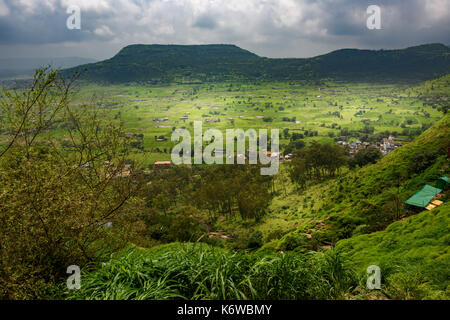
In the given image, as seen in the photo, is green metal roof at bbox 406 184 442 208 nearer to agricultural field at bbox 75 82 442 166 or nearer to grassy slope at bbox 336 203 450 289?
grassy slope at bbox 336 203 450 289

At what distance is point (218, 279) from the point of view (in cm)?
340

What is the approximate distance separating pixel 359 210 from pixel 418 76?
748ft

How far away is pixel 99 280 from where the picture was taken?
3.85 metres

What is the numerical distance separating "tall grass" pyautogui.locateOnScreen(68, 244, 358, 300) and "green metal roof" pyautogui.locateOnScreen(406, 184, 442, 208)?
1108 cm

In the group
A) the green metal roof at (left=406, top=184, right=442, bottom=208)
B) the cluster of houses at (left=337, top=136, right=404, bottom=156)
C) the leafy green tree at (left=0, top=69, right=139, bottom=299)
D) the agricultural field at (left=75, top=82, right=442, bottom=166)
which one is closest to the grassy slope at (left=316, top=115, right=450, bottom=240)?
the green metal roof at (left=406, top=184, right=442, bottom=208)

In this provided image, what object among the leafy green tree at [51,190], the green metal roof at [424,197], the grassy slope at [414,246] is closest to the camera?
the leafy green tree at [51,190]

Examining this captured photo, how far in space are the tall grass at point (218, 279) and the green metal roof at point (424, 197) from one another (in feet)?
36.3

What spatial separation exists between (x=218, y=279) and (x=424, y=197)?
13.7 meters

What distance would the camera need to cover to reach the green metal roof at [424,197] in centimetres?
1192

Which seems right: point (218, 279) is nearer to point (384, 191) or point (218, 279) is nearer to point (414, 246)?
point (414, 246)

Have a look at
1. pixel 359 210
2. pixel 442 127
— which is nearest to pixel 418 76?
pixel 442 127

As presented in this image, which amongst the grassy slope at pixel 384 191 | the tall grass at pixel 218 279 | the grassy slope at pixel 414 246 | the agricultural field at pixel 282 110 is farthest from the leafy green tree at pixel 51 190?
the agricultural field at pixel 282 110

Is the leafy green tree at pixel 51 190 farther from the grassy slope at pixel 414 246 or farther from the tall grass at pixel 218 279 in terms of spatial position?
the grassy slope at pixel 414 246

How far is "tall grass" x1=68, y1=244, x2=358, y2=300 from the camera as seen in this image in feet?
11.1
